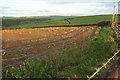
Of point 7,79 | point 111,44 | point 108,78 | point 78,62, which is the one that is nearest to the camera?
point 108,78

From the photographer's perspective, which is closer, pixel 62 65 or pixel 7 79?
pixel 7 79

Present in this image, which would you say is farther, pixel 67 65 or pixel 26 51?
pixel 26 51

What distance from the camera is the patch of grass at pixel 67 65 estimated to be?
5215 mm

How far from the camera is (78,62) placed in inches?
273

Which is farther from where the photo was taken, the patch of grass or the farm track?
the farm track

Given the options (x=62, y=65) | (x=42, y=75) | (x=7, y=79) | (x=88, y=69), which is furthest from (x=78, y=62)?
(x=7, y=79)

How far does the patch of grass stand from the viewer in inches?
205

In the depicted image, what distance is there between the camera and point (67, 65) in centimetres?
655

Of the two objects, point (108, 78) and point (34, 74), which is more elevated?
point (108, 78)

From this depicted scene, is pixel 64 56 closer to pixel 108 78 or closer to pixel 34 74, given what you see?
pixel 34 74

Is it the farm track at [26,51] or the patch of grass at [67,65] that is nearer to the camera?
the patch of grass at [67,65]

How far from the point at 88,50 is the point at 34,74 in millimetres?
4487

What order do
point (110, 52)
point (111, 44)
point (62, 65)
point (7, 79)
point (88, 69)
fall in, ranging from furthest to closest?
point (111, 44), point (110, 52), point (62, 65), point (88, 69), point (7, 79)

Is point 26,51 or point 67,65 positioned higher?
point 26,51
